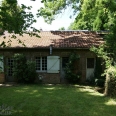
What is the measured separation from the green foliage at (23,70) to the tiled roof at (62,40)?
1130 millimetres

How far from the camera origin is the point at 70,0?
2162cm

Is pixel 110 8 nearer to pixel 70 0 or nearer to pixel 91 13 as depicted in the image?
pixel 91 13

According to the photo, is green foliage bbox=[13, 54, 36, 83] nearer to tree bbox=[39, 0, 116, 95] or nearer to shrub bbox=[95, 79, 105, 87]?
tree bbox=[39, 0, 116, 95]

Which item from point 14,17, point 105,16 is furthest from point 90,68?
point 14,17

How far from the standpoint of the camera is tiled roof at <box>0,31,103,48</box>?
1731 cm

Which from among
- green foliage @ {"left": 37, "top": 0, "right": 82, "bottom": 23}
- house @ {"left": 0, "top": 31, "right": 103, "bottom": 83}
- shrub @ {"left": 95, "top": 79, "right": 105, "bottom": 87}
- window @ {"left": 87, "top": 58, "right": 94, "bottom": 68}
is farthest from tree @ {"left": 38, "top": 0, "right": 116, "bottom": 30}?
shrub @ {"left": 95, "top": 79, "right": 105, "bottom": 87}

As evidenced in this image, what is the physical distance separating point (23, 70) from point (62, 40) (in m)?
4.57

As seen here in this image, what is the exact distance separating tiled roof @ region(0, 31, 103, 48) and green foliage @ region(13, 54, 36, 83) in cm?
113

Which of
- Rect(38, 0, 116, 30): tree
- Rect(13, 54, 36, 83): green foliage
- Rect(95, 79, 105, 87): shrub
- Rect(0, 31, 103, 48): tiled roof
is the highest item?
Rect(38, 0, 116, 30): tree

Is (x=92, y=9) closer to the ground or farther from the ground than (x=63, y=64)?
farther from the ground

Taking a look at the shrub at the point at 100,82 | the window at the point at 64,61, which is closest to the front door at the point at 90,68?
the shrub at the point at 100,82

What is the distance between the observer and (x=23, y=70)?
55.3ft

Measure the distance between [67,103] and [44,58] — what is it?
27.7 feet

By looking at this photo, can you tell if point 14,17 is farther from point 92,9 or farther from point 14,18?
point 92,9
